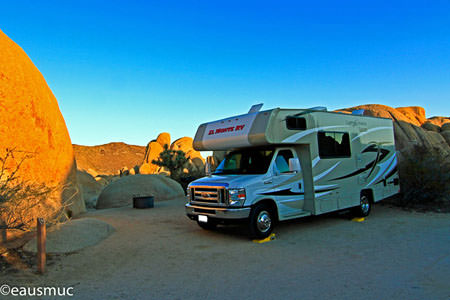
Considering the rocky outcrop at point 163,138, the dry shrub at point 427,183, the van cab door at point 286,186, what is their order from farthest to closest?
the rocky outcrop at point 163,138 → the dry shrub at point 427,183 → the van cab door at point 286,186

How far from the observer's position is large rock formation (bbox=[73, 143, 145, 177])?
→ 326 feet

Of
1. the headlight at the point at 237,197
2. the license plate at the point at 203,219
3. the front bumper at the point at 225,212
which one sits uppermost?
the headlight at the point at 237,197

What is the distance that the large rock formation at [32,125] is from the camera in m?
9.00

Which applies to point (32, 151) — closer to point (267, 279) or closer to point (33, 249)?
point (33, 249)

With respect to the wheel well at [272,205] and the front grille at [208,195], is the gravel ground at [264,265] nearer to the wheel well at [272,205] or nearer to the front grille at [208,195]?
the wheel well at [272,205]

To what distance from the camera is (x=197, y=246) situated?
7.82 metres

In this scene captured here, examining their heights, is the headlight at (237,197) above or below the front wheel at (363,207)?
above

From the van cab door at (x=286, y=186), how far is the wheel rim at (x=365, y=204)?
9.84 feet

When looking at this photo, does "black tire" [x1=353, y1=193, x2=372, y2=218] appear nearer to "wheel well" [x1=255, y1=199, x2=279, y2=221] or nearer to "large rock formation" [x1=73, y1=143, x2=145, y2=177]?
"wheel well" [x1=255, y1=199, x2=279, y2=221]

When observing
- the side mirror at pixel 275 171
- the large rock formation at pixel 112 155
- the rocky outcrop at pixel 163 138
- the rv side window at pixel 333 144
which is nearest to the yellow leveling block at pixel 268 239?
the side mirror at pixel 275 171

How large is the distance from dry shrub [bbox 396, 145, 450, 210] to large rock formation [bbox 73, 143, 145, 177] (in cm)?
9187

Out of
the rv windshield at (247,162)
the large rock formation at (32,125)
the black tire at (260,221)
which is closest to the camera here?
the black tire at (260,221)

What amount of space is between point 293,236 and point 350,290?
391cm

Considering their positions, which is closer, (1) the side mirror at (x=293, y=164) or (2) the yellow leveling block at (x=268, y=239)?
(2) the yellow leveling block at (x=268, y=239)
